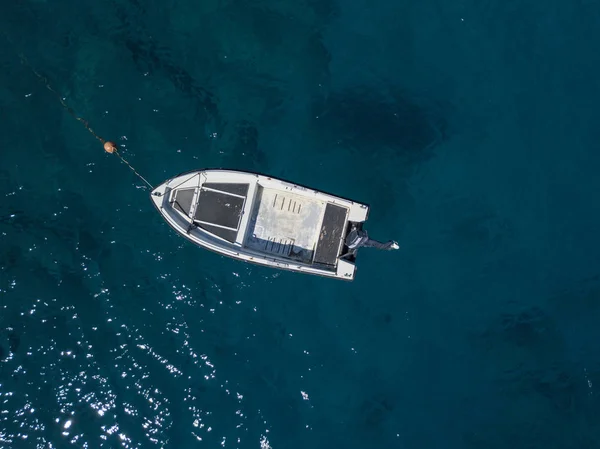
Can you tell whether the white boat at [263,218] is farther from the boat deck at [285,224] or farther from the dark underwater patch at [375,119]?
the dark underwater patch at [375,119]

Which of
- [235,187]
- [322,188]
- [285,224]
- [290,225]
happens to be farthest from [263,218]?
[322,188]

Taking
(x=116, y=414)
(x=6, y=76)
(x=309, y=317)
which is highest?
(x=6, y=76)

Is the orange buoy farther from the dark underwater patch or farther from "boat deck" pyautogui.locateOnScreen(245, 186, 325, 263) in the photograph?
the dark underwater patch

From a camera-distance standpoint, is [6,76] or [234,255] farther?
[6,76]

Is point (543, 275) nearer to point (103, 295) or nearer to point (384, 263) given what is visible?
point (384, 263)

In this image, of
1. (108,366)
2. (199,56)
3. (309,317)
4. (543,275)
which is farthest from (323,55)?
(108,366)

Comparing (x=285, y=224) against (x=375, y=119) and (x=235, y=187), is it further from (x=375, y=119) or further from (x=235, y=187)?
(x=375, y=119)
